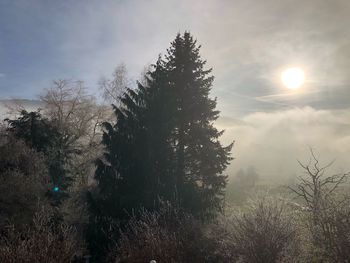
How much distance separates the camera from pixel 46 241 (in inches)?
436

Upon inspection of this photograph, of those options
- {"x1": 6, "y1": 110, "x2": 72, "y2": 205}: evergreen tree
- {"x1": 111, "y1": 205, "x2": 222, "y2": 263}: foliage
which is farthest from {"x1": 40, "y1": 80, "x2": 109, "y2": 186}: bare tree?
{"x1": 111, "y1": 205, "x2": 222, "y2": 263}: foliage

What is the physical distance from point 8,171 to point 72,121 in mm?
15709

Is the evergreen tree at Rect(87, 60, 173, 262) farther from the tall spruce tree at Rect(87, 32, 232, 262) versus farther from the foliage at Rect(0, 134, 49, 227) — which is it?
the foliage at Rect(0, 134, 49, 227)

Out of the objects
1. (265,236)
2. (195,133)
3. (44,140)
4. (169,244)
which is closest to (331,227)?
(265,236)

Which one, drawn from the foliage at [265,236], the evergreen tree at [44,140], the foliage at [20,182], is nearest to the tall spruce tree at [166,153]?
the foliage at [20,182]

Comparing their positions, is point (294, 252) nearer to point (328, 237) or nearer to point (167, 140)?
point (328, 237)

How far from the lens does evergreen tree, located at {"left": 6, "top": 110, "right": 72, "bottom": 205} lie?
26.1 metres

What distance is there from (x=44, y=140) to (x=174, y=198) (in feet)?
45.3

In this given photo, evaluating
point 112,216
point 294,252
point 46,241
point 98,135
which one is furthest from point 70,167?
point 294,252

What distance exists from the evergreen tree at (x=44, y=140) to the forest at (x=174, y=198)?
0.65 ft

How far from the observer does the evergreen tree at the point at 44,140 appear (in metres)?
26.1

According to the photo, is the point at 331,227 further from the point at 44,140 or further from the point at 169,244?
the point at 44,140

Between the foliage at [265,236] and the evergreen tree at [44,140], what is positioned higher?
the evergreen tree at [44,140]

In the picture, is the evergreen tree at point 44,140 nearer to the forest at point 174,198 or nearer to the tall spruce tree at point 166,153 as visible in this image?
the forest at point 174,198
